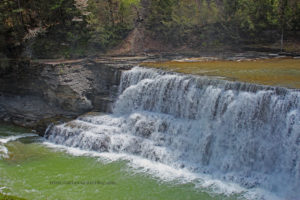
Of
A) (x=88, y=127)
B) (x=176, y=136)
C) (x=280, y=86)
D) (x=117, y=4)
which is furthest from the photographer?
(x=117, y=4)

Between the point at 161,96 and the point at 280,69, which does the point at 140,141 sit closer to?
the point at 161,96

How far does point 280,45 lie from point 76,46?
1588cm

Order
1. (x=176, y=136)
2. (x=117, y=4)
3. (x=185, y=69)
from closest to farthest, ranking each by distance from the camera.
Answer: (x=176, y=136), (x=185, y=69), (x=117, y=4)

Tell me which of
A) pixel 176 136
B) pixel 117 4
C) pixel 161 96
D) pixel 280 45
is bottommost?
pixel 176 136

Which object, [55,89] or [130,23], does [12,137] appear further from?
[130,23]

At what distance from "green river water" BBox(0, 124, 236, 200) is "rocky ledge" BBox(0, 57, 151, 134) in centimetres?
395

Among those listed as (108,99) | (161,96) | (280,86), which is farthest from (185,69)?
(280,86)

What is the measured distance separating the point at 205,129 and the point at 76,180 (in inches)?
256

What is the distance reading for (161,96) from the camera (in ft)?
62.1

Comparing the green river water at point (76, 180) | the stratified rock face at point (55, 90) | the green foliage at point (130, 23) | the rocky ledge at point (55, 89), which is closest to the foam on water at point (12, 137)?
the rocky ledge at point (55, 89)

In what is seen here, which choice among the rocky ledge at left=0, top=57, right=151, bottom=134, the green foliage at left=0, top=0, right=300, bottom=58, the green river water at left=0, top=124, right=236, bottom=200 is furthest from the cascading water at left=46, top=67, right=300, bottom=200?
the green foliage at left=0, top=0, right=300, bottom=58

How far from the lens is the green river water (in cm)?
1341

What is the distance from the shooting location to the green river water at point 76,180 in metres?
13.4

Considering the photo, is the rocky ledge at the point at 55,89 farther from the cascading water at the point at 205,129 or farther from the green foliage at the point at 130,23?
the green foliage at the point at 130,23
